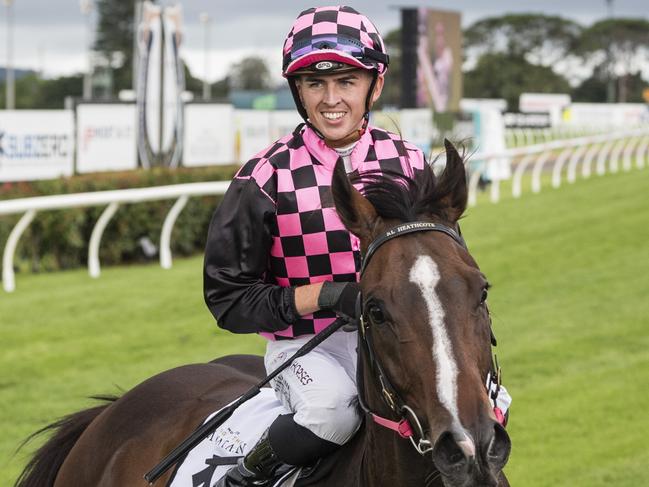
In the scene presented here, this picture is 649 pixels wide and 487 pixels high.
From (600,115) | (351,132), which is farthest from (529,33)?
(351,132)

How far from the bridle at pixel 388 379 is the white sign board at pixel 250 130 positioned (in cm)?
1468

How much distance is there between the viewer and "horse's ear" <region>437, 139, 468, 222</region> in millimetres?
2586

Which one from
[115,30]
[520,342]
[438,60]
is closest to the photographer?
[520,342]

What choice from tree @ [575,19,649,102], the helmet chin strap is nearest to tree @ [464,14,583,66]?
tree @ [575,19,649,102]

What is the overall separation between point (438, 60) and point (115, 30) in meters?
49.7

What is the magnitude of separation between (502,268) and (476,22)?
77.7 metres

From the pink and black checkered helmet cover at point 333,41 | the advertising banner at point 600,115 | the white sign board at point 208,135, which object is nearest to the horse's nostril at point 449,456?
the pink and black checkered helmet cover at point 333,41

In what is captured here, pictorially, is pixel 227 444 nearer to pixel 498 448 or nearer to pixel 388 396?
pixel 388 396

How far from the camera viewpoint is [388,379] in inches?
95.7

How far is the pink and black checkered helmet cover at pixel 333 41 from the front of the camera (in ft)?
10.1

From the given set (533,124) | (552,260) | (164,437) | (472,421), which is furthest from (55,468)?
(533,124)

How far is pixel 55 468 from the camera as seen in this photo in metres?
4.13

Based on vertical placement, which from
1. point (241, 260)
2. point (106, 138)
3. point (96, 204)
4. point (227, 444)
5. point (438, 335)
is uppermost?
point (106, 138)

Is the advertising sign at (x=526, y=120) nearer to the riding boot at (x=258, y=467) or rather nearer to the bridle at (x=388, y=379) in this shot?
the riding boot at (x=258, y=467)
